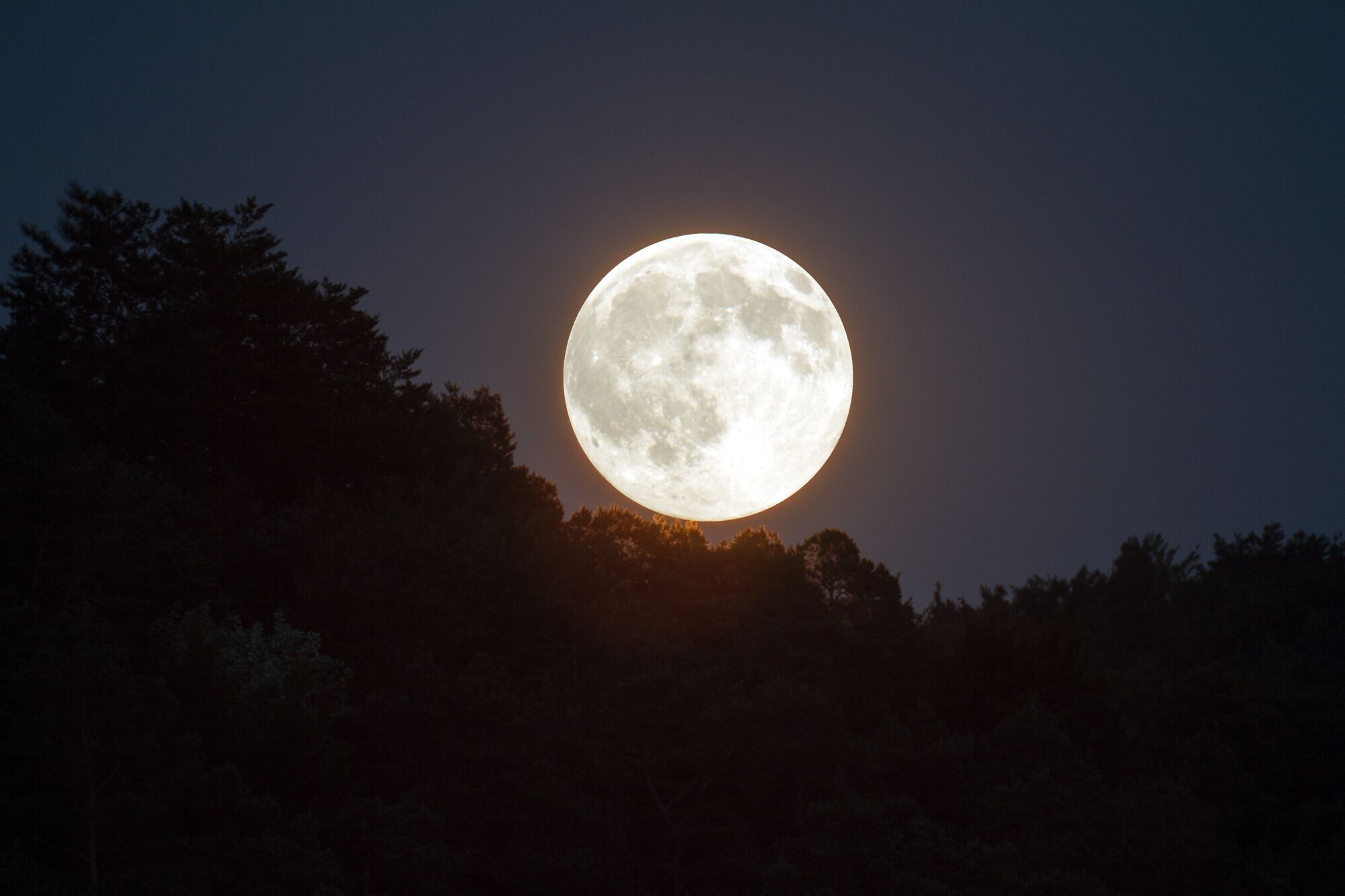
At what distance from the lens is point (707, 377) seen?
32.4 meters

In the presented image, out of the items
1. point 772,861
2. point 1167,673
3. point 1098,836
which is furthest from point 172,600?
point 1167,673

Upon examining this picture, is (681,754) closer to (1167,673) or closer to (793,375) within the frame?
(793,375)

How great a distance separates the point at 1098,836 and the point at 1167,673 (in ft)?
91.5

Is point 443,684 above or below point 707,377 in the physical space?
below

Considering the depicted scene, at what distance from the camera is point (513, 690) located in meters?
33.2

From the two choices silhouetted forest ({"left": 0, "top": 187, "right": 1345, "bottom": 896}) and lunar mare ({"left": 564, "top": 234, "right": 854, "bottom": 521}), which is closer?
silhouetted forest ({"left": 0, "top": 187, "right": 1345, "bottom": 896})

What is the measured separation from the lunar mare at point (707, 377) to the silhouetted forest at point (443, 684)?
5.46 m

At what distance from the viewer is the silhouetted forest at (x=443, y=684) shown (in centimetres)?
2147

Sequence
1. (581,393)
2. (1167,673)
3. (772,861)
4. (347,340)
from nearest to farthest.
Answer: (772,861), (581,393), (347,340), (1167,673)

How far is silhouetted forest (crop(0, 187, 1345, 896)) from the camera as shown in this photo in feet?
70.4

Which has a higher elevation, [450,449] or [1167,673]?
[1167,673]

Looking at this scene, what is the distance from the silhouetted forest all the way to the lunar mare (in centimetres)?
546

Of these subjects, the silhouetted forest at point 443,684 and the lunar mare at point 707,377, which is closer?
the silhouetted forest at point 443,684

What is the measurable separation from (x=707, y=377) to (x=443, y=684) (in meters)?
10.4
